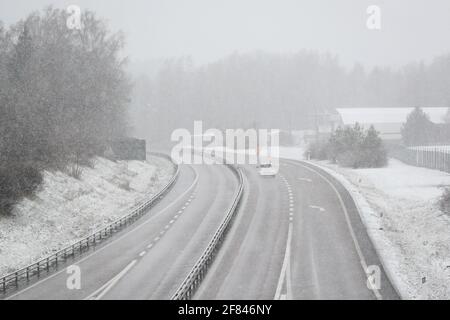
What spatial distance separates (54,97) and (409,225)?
31362 mm

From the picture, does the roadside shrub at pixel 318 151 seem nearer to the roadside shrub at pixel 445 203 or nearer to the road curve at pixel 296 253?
the road curve at pixel 296 253

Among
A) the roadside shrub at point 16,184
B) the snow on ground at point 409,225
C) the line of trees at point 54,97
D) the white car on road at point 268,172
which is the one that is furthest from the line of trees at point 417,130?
the roadside shrub at point 16,184

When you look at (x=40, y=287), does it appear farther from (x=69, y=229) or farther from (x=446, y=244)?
(x=446, y=244)

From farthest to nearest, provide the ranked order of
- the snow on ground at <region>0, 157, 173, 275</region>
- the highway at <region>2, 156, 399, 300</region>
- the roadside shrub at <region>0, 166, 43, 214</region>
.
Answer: the roadside shrub at <region>0, 166, 43, 214</region>
the snow on ground at <region>0, 157, 173, 275</region>
the highway at <region>2, 156, 399, 300</region>

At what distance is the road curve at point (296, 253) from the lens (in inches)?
914

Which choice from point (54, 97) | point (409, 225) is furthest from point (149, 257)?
point (54, 97)

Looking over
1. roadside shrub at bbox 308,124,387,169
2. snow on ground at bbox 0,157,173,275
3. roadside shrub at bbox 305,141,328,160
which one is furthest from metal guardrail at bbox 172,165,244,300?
roadside shrub at bbox 305,141,328,160

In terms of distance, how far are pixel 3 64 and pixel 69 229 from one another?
24694 mm

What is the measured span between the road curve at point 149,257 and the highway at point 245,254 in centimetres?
5

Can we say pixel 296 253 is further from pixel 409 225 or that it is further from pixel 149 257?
pixel 409 225

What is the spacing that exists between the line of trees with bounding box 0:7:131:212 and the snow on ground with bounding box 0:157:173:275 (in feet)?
4.53

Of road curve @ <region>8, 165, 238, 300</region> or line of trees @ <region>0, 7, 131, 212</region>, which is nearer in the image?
road curve @ <region>8, 165, 238, 300</region>

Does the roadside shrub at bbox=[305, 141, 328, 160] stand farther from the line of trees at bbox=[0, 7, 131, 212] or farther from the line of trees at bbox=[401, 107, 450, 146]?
the line of trees at bbox=[0, 7, 131, 212]

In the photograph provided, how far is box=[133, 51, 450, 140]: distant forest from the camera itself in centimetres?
16200
